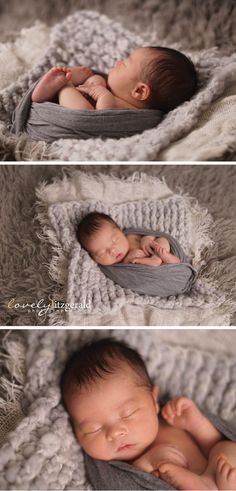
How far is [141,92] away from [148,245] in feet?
0.70

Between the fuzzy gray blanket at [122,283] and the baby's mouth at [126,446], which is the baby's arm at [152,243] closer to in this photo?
the fuzzy gray blanket at [122,283]

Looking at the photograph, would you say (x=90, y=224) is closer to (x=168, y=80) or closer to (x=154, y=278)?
(x=154, y=278)

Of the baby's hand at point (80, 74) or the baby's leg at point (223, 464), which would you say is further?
the baby's hand at point (80, 74)

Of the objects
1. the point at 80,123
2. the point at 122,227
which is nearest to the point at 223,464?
the point at 122,227

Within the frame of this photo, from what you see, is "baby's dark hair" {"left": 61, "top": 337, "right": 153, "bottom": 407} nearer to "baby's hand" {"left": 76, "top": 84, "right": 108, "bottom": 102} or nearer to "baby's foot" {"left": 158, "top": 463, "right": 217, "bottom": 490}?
"baby's foot" {"left": 158, "top": 463, "right": 217, "bottom": 490}

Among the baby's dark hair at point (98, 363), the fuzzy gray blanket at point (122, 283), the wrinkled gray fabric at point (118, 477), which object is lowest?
the wrinkled gray fabric at point (118, 477)

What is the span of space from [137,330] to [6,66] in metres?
0.42

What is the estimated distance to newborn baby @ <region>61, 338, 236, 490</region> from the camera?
752 mm

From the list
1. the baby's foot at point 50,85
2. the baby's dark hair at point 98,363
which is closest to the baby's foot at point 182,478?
the baby's dark hair at point 98,363

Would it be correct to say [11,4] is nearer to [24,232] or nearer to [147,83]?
[147,83]

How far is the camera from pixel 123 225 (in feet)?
2.77

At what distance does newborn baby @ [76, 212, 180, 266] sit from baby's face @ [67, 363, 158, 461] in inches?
5.9

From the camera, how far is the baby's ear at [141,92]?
0.84 meters

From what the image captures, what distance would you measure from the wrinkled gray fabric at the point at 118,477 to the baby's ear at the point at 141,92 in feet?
1.57
